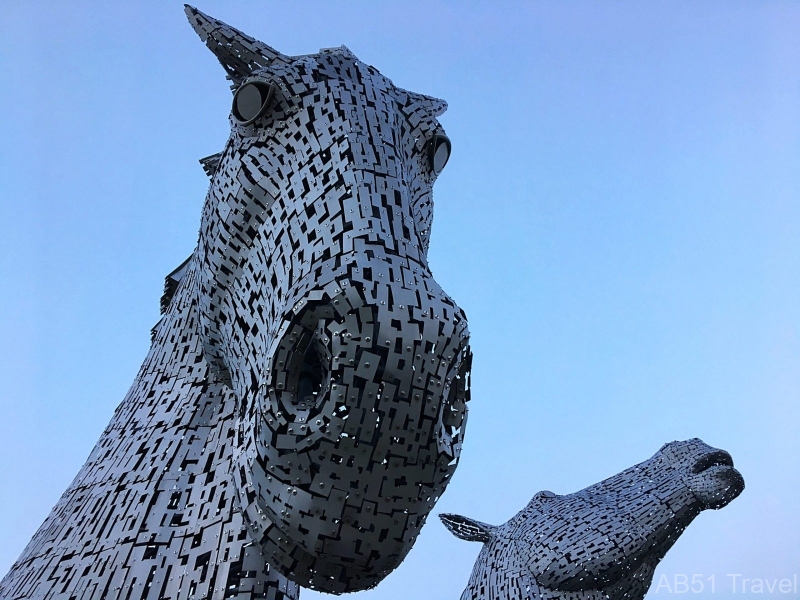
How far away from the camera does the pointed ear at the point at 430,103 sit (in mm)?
2213

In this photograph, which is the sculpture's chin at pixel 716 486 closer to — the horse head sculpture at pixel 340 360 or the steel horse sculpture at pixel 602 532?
the steel horse sculpture at pixel 602 532

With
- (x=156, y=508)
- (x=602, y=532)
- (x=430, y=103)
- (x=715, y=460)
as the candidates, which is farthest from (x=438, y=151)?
(x=715, y=460)

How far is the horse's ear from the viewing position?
2125mm

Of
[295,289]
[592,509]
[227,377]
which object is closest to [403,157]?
[295,289]

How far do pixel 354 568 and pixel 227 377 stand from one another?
2.78 feet

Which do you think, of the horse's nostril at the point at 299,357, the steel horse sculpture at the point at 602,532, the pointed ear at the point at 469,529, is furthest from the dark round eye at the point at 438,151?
the pointed ear at the point at 469,529

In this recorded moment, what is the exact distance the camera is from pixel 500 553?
4676 millimetres

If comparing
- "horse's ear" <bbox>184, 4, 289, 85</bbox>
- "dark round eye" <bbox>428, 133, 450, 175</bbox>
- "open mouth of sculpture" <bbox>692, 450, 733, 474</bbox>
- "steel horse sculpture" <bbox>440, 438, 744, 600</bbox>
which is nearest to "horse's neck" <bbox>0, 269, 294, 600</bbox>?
"horse's ear" <bbox>184, 4, 289, 85</bbox>

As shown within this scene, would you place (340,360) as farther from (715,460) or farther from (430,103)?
(715,460)

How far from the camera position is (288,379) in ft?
4.47

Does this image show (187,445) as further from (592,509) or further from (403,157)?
(592,509)

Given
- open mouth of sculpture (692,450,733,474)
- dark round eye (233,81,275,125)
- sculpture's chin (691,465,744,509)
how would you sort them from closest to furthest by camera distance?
1. dark round eye (233,81,275,125)
2. sculpture's chin (691,465,744,509)
3. open mouth of sculpture (692,450,733,474)

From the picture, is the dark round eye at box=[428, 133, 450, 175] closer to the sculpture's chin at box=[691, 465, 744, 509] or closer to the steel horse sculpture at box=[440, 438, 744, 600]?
the steel horse sculpture at box=[440, 438, 744, 600]

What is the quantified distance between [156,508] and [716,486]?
393cm
